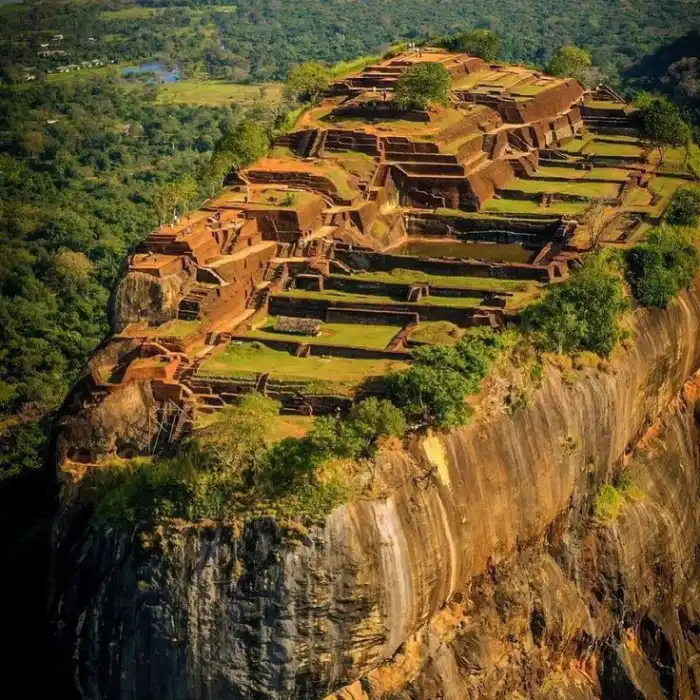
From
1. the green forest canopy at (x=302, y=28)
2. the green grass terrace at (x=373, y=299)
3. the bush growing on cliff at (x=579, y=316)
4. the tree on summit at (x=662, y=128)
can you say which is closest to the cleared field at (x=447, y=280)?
the green grass terrace at (x=373, y=299)

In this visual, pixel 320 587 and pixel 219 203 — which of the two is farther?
Answer: pixel 219 203

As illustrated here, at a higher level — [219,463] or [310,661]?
[219,463]

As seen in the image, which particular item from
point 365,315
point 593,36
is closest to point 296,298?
point 365,315

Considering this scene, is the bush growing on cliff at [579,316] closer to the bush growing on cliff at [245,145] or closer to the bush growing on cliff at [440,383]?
the bush growing on cliff at [440,383]

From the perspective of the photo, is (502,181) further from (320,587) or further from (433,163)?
(320,587)

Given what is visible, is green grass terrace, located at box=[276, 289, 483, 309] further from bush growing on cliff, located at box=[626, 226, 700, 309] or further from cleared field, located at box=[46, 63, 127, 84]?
cleared field, located at box=[46, 63, 127, 84]
